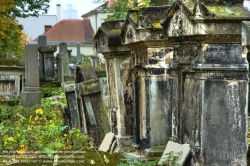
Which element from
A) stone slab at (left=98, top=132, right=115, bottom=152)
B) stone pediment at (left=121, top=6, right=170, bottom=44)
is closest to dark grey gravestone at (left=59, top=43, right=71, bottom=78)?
stone slab at (left=98, top=132, right=115, bottom=152)

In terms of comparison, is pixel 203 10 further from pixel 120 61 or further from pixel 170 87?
pixel 120 61

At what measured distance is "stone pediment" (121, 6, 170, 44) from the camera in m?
5.95

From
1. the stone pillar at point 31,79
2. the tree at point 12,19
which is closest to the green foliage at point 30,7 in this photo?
the tree at point 12,19

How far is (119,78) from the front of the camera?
7.28 metres

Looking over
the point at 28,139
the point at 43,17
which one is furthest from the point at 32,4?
the point at 43,17

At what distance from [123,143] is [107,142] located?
31 cm

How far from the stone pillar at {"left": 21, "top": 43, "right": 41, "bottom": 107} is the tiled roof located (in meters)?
52.5

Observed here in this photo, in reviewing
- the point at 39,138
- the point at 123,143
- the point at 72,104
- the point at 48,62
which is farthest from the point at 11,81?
the point at 123,143

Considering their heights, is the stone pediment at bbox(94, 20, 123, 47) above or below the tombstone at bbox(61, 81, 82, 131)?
above

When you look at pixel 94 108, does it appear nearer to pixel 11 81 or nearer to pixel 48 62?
pixel 11 81

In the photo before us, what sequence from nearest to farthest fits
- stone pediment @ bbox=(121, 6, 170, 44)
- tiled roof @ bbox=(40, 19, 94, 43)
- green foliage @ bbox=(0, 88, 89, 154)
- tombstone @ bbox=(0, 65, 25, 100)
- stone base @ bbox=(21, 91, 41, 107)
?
1. stone pediment @ bbox=(121, 6, 170, 44)
2. green foliage @ bbox=(0, 88, 89, 154)
3. stone base @ bbox=(21, 91, 41, 107)
4. tombstone @ bbox=(0, 65, 25, 100)
5. tiled roof @ bbox=(40, 19, 94, 43)

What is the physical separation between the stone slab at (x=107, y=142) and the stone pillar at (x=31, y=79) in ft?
29.6

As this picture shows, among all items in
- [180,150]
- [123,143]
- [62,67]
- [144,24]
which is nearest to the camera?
[180,150]

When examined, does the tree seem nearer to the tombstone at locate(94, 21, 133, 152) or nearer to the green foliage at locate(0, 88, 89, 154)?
the green foliage at locate(0, 88, 89, 154)
